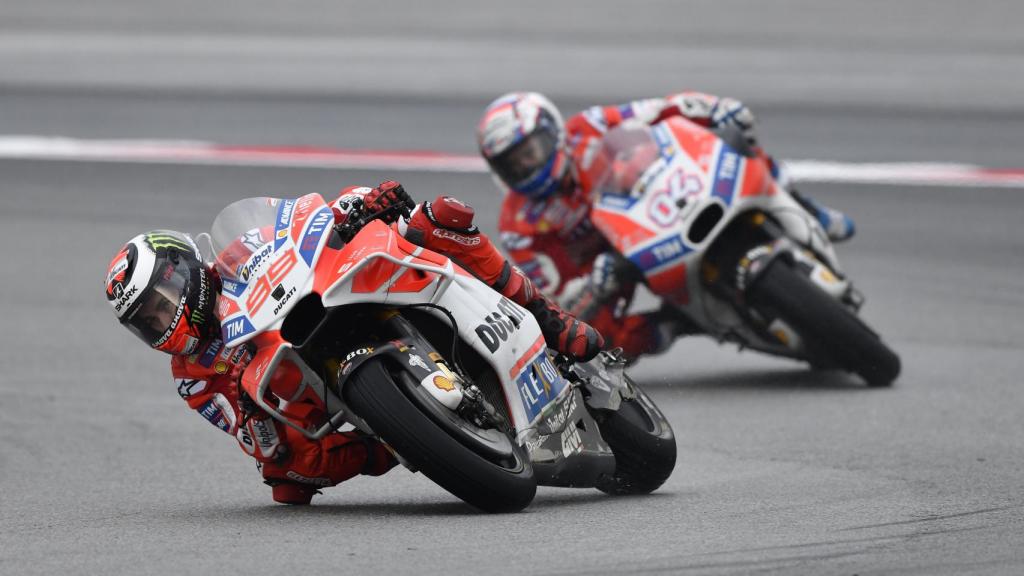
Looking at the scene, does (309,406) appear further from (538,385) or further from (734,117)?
(734,117)

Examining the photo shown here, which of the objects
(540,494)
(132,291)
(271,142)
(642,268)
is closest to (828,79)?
(271,142)

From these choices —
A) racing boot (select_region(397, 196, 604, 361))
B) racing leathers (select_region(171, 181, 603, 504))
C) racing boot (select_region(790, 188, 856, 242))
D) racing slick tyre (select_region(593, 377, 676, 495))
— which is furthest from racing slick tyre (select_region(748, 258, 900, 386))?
racing leathers (select_region(171, 181, 603, 504))

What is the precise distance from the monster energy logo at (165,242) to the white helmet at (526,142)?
12.3 feet

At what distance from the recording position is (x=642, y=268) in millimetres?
9250

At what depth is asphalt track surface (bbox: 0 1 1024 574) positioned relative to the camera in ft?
18.0

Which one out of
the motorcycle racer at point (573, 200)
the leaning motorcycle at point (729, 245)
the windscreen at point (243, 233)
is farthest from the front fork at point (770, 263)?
the windscreen at point (243, 233)

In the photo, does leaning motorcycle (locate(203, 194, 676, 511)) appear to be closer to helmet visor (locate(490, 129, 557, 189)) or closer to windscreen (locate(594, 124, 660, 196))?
windscreen (locate(594, 124, 660, 196))

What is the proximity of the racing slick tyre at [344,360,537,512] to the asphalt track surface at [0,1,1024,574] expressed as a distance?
17 centimetres

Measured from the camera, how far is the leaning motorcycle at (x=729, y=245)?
356 inches

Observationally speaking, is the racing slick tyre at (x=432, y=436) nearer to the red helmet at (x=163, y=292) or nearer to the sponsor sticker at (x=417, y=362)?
the sponsor sticker at (x=417, y=362)

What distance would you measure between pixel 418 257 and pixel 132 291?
3.21 feet

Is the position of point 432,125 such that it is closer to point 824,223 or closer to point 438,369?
point 824,223

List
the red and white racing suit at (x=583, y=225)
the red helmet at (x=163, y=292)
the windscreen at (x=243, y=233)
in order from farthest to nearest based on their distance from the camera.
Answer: the red and white racing suit at (x=583, y=225), the windscreen at (x=243, y=233), the red helmet at (x=163, y=292)

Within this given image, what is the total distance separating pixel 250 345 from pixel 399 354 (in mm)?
596
